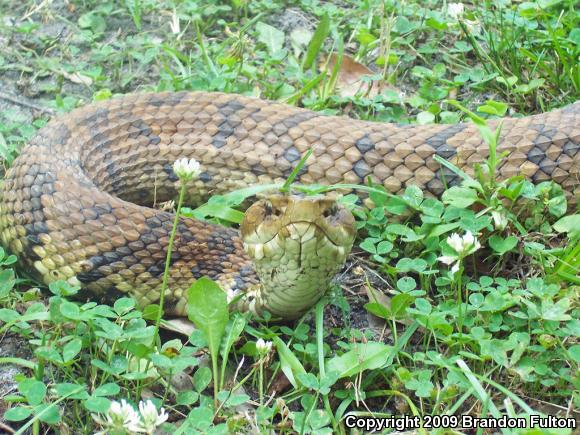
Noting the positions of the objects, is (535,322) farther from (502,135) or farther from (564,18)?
(564,18)

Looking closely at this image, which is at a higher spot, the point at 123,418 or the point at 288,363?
the point at 123,418

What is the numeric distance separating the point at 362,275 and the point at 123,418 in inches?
63.1

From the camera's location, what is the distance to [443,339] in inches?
141

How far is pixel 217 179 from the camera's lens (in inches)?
195

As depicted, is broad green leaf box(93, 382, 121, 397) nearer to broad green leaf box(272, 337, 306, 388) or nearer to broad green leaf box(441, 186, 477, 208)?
broad green leaf box(272, 337, 306, 388)

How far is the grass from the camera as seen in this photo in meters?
3.37

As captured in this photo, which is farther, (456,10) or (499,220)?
(456,10)

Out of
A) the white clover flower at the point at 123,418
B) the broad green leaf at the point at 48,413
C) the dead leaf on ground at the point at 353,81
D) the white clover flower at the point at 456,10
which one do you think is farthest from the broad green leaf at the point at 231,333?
the white clover flower at the point at 456,10

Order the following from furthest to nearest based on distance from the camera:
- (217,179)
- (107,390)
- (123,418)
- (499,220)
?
(217,179)
(499,220)
(107,390)
(123,418)

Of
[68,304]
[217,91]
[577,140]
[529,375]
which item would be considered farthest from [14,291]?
[577,140]

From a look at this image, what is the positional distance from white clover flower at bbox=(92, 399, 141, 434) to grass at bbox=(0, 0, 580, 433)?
0.12 meters

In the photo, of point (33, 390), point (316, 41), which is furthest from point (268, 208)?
point (316, 41)

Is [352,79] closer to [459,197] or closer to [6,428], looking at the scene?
[459,197]

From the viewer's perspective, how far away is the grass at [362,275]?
11.1ft
